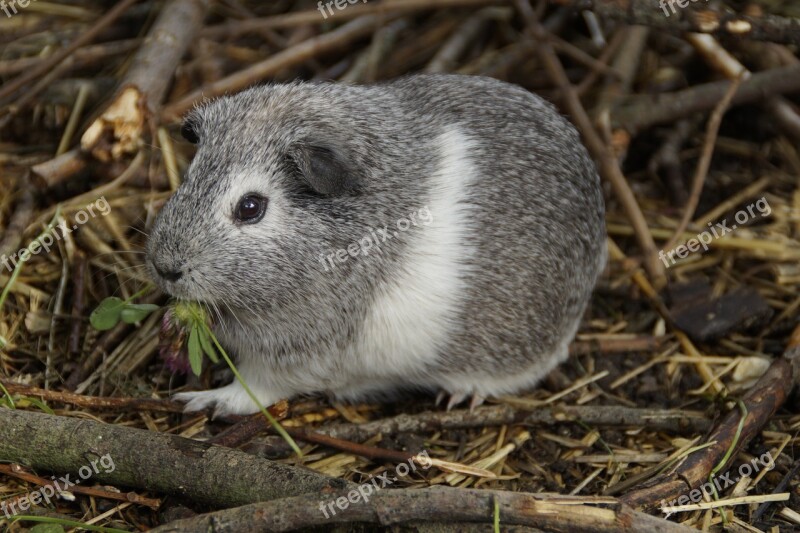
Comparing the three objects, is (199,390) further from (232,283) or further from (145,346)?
(232,283)

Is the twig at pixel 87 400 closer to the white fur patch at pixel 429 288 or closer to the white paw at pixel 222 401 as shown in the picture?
the white paw at pixel 222 401

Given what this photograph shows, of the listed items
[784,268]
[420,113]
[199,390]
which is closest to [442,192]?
[420,113]

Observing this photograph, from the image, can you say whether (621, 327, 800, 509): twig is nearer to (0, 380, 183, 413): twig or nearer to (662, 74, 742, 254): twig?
(662, 74, 742, 254): twig

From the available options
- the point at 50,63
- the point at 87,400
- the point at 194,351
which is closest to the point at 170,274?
the point at 194,351

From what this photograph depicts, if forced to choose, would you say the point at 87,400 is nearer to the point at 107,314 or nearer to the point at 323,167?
A: the point at 107,314

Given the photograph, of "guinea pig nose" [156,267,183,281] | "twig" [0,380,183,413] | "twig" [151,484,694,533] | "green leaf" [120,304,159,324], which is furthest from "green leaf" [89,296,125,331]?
"twig" [151,484,694,533]

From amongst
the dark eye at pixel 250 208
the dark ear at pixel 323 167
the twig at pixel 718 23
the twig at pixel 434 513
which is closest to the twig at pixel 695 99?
the twig at pixel 718 23
